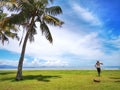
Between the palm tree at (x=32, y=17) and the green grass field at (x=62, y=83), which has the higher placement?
the palm tree at (x=32, y=17)

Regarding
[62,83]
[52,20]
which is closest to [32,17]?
[52,20]

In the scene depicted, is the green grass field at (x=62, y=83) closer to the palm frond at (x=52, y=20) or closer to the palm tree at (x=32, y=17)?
the palm tree at (x=32, y=17)

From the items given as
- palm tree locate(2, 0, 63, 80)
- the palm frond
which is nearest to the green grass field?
palm tree locate(2, 0, 63, 80)

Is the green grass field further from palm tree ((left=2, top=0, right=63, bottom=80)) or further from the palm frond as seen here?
the palm frond

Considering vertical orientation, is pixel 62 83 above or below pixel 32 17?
below

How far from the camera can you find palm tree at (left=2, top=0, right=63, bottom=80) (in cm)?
2490

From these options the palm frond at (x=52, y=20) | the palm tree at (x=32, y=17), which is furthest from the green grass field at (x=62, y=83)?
the palm frond at (x=52, y=20)

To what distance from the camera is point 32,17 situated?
26.7m

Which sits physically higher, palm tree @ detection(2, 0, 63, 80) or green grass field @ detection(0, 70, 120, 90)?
palm tree @ detection(2, 0, 63, 80)

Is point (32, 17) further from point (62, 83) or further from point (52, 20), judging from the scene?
point (62, 83)

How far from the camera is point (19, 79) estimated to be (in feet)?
81.5

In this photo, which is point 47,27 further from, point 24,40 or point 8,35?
point 8,35

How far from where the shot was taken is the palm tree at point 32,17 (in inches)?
981

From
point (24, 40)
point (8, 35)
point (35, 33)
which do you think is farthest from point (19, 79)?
point (8, 35)
